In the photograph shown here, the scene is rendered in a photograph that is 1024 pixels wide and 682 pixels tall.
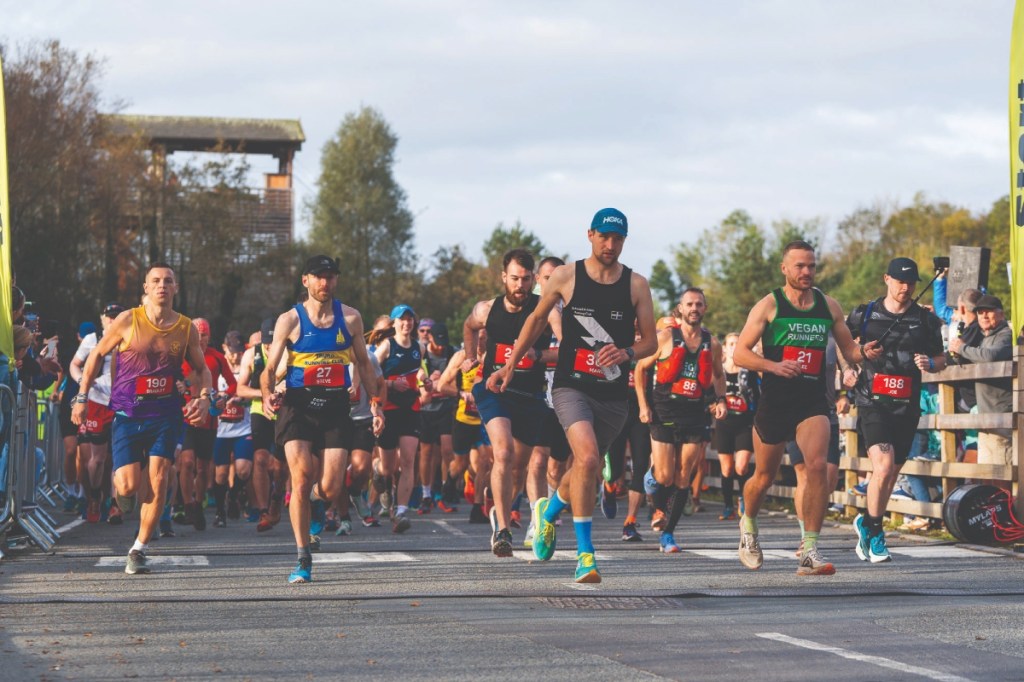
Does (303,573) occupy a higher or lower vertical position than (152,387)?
lower

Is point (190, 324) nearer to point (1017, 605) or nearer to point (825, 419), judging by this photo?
point (825, 419)

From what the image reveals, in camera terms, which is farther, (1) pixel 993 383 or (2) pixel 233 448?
(2) pixel 233 448

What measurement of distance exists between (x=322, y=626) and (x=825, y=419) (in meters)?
4.24

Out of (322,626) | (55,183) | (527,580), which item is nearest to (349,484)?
(527,580)

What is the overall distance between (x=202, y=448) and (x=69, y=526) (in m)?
1.85

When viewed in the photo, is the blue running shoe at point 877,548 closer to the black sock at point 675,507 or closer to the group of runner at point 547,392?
the group of runner at point 547,392

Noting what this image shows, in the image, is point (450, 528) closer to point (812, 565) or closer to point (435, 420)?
point (435, 420)

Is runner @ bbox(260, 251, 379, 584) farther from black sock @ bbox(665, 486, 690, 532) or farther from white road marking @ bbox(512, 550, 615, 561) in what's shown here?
black sock @ bbox(665, 486, 690, 532)

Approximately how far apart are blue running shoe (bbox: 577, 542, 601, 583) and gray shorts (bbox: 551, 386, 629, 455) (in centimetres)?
67

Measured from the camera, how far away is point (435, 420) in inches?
833

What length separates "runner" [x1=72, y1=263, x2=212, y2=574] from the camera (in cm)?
1166

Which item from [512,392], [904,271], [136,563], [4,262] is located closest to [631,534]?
[512,392]

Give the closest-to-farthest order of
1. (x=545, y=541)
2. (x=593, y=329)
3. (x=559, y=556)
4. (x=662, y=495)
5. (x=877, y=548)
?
(x=593, y=329) < (x=545, y=541) < (x=877, y=548) < (x=559, y=556) < (x=662, y=495)

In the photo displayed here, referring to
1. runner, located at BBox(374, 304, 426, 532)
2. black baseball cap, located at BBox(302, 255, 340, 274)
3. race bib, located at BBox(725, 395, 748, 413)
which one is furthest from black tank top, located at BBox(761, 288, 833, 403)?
race bib, located at BBox(725, 395, 748, 413)
